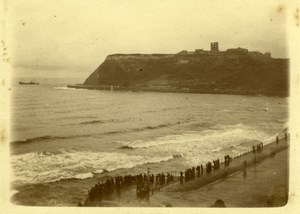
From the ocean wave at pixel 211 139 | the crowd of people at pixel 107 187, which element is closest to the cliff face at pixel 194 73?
the ocean wave at pixel 211 139

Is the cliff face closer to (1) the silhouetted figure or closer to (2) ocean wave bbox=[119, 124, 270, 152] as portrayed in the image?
(2) ocean wave bbox=[119, 124, 270, 152]

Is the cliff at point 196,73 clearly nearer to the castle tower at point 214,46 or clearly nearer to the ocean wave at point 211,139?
the castle tower at point 214,46

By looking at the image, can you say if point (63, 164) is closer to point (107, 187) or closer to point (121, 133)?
point (107, 187)

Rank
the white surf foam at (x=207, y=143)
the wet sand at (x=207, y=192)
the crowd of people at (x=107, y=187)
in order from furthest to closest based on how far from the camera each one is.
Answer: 1. the white surf foam at (x=207, y=143)
2. the crowd of people at (x=107, y=187)
3. the wet sand at (x=207, y=192)

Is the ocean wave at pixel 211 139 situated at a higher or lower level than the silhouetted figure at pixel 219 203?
higher

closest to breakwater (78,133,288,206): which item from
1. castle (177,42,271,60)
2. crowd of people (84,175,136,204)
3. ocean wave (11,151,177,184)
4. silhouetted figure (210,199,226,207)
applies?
crowd of people (84,175,136,204)

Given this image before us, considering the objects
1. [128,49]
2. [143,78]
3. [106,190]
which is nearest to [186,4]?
[128,49]

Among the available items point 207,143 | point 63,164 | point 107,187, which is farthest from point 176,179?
point 63,164

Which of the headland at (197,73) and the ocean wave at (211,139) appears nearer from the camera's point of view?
the ocean wave at (211,139)

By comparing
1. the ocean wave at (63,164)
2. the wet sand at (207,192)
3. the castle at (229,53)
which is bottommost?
the wet sand at (207,192)
